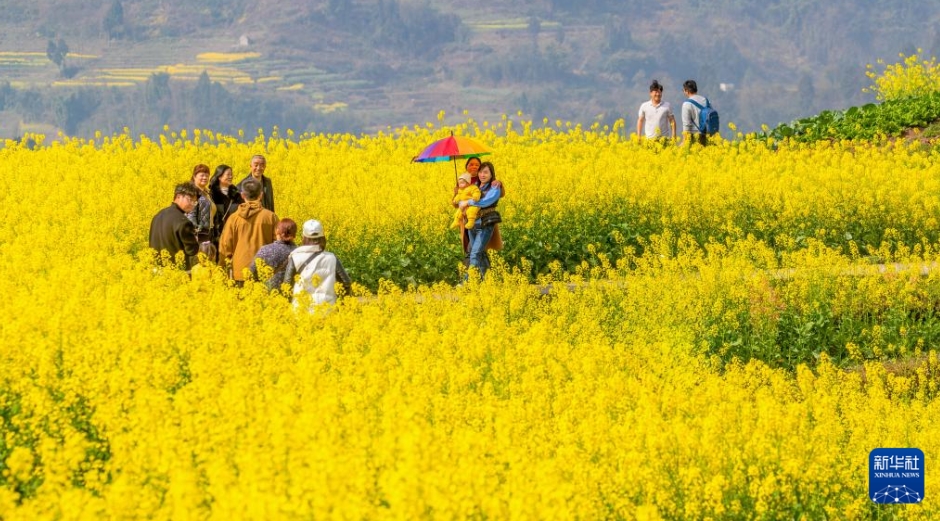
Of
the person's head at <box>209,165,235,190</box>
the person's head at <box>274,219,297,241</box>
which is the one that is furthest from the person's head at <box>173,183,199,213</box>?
the person's head at <box>274,219,297,241</box>

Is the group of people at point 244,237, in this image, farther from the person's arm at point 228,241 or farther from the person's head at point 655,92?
the person's head at point 655,92

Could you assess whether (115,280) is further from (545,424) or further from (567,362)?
(545,424)

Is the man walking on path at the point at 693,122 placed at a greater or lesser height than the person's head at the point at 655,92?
lesser

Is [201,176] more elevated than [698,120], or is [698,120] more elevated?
[698,120]

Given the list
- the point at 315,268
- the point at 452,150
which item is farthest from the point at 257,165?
the point at 452,150

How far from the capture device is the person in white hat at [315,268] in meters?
12.3

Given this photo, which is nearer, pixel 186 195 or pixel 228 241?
pixel 186 195

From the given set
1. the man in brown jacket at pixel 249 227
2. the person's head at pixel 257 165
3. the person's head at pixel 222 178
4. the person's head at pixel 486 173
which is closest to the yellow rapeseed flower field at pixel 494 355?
the man in brown jacket at pixel 249 227

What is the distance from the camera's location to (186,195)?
13.6 meters

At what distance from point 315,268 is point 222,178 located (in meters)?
3.25

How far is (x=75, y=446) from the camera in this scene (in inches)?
273

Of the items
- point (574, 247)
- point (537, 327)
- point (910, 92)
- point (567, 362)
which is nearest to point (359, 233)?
point (574, 247)

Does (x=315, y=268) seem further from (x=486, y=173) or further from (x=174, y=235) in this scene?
(x=486, y=173)

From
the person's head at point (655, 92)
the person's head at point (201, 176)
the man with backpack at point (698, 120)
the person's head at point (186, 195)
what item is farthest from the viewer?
the man with backpack at point (698, 120)
